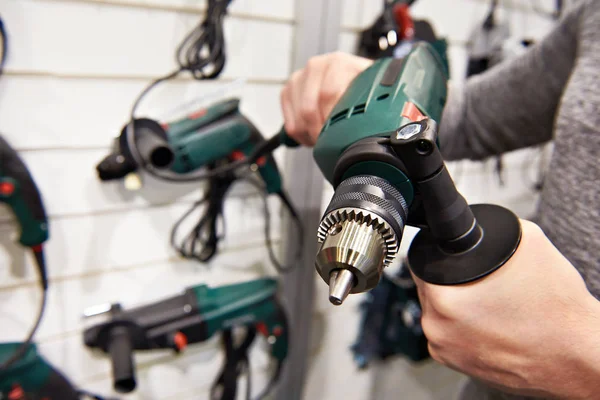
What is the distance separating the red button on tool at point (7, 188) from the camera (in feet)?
1.40

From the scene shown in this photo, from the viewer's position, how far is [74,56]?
0.45 meters

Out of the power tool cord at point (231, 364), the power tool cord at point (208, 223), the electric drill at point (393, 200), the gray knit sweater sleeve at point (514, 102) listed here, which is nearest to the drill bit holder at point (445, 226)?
the electric drill at point (393, 200)

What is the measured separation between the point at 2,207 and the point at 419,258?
525 millimetres

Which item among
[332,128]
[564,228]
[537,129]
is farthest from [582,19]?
[332,128]

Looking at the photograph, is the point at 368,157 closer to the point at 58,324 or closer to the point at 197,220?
the point at 197,220

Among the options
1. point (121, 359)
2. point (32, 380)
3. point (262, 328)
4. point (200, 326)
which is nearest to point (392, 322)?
point (262, 328)

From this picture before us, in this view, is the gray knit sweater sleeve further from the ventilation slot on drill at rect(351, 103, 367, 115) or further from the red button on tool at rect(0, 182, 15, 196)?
the red button on tool at rect(0, 182, 15, 196)

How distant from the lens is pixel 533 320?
9.9 inches

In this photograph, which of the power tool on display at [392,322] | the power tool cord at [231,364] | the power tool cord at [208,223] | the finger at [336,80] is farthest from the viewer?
the power tool on display at [392,322]

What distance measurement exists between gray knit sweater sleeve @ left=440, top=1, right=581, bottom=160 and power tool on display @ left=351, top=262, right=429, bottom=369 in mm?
389

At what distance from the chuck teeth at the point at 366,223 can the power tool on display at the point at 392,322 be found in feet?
2.09

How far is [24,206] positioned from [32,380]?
0.27 metres

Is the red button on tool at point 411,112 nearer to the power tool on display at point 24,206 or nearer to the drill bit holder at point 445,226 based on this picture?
the drill bit holder at point 445,226

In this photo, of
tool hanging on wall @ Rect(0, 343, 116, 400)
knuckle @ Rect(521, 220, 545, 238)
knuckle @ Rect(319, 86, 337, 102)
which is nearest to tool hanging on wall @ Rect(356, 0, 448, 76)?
knuckle @ Rect(319, 86, 337, 102)
